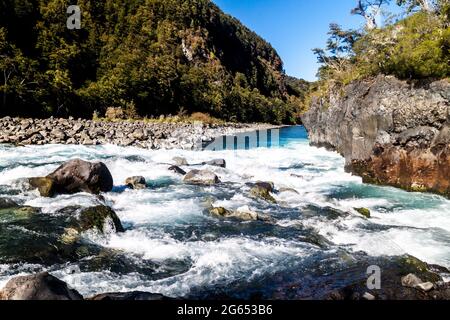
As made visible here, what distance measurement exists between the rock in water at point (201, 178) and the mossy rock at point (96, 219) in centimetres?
817

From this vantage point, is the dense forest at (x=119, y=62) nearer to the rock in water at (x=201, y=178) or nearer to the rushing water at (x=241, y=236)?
the rock in water at (x=201, y=178)

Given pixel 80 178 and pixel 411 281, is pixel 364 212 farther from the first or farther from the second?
pixel 80 178

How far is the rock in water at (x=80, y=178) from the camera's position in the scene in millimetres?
16016

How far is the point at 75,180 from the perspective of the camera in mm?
16250

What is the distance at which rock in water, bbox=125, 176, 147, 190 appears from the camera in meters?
18.7

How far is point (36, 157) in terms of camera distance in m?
25.3

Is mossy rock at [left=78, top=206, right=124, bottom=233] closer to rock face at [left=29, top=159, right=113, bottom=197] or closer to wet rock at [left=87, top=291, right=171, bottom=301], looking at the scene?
rock face at [left=29, top=159, right=113, bottom=197]

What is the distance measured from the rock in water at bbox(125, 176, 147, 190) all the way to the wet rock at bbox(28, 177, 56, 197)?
3896 millimetres

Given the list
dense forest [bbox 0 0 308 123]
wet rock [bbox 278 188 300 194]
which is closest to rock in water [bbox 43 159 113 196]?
wet rock [bbox 278 188 300 194]

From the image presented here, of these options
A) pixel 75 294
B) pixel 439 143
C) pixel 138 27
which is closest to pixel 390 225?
pixel 439 143

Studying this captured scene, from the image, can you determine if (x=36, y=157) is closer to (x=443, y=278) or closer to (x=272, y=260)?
(x=272, y=260)

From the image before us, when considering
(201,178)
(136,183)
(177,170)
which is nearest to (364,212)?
(201,178)

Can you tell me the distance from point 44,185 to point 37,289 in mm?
9642

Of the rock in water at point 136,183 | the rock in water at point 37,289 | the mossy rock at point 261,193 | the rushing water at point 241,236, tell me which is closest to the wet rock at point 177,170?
the rushing water at point 241,236
